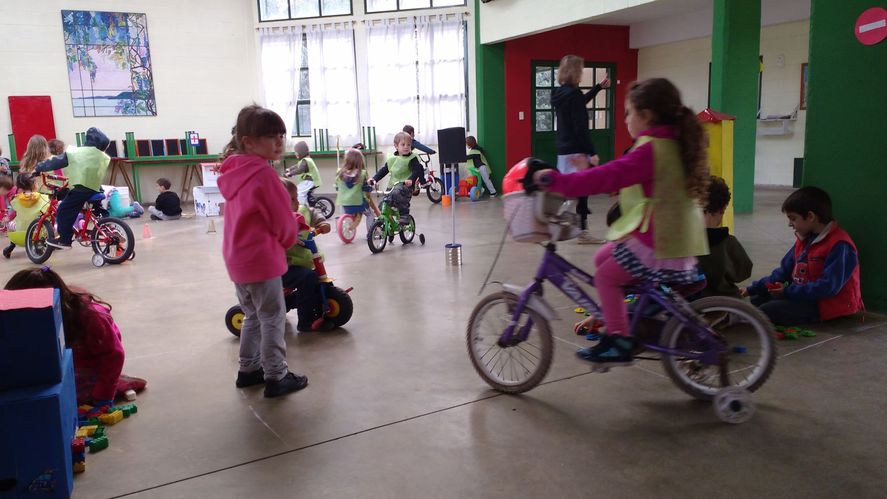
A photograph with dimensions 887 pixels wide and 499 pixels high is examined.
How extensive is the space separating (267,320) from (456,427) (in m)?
1.00

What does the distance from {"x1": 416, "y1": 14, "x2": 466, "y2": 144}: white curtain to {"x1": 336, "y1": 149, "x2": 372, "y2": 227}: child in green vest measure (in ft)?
19.9

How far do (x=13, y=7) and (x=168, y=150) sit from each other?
3644mm

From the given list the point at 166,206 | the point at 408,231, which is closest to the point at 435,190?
the point at 166,206

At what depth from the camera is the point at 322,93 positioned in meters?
13.4

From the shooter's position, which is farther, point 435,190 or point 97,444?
point 435,190

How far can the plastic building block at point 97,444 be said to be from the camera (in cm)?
249

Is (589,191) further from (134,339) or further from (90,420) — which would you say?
(134,339)

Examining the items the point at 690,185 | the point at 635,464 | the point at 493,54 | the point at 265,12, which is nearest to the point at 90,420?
the point at 635,464

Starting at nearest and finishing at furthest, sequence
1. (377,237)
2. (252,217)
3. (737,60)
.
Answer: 1. (252,217)
2. (377,237)
3. (737,60)

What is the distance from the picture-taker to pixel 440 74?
1309 centimetres

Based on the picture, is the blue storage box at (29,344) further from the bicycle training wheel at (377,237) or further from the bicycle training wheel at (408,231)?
the bicycle training wheel at (408,231)

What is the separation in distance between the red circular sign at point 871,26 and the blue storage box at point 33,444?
438cm

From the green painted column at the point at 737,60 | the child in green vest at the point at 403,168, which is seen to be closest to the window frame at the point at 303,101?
the child in green vest at the point at 403,168

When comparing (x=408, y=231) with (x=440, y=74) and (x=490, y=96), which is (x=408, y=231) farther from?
(x=440, y=74)
